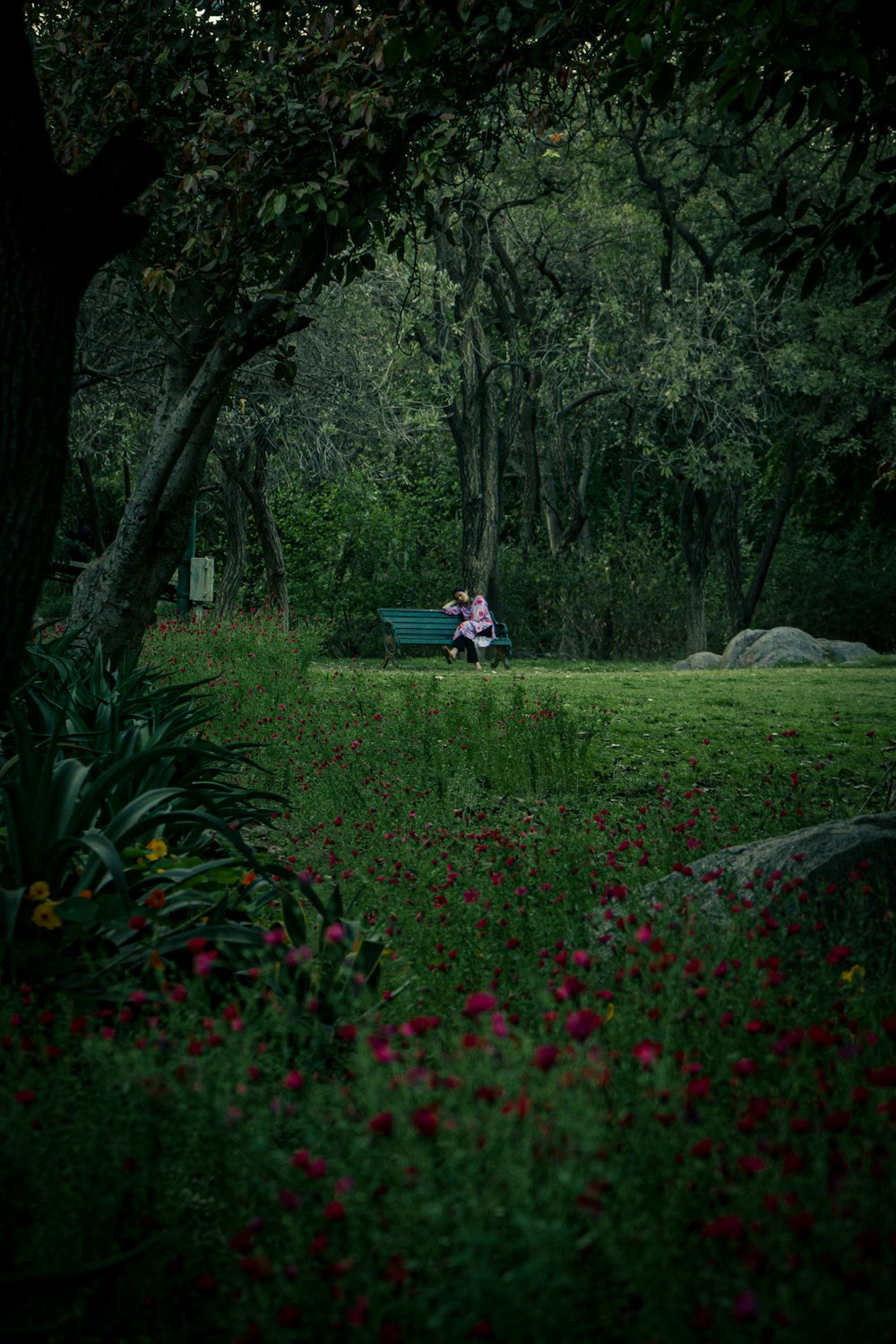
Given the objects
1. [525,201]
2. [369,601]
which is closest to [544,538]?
[369,601]

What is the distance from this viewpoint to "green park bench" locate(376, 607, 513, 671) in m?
19.8

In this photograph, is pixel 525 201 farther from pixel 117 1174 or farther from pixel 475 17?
pixel 117 1174

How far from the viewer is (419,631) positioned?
2005cm

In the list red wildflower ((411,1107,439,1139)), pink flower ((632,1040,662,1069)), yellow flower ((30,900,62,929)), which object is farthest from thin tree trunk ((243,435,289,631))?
red wildflower ((411,1107,439,1139))

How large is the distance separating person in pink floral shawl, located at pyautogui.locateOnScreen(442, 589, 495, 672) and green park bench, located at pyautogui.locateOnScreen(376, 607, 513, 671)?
15 cm

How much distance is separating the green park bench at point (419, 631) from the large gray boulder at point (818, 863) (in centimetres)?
1491

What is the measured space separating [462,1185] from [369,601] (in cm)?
2179

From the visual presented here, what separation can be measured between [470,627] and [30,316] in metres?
17.1

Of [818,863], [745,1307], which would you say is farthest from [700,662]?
[745,1307]

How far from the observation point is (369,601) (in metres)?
23.5

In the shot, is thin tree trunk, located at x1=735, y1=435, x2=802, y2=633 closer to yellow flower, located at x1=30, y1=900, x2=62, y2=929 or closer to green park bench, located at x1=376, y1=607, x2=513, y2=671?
green park bench, located at x1=376, y1=607, x2=513, y2=671

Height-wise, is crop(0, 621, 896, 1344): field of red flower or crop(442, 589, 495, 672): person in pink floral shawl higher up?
crop(442, 589, 495, 672): person in pink floral shawl

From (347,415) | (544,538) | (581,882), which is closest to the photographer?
(581,882)

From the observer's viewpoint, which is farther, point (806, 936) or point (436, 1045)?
point (806, 936)
